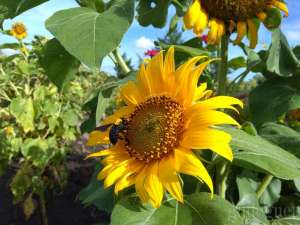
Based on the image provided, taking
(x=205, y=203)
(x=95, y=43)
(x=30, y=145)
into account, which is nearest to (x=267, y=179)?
(x=205, y=203)

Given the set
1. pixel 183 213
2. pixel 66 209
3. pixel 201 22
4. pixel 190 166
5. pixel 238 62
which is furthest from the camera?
pixel 66 209

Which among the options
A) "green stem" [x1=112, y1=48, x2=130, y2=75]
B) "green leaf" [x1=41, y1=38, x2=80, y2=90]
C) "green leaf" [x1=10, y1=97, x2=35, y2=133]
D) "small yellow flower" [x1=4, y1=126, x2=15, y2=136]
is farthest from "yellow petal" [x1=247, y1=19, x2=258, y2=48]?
"small yellow flower" [x1=4, y1=126, x2=15, y2=136]

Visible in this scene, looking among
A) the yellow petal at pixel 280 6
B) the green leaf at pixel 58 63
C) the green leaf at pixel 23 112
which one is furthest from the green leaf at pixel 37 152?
the yellow petal at pixel 280 6

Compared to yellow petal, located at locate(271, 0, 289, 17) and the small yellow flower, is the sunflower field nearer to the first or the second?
yellow petal, located at locate(271, 0, 289, 17)

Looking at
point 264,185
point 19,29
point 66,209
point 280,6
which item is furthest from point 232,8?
point 19,29

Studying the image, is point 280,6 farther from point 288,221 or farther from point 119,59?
point 288,221

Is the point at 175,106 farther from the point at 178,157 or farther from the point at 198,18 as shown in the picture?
the point at 198,18

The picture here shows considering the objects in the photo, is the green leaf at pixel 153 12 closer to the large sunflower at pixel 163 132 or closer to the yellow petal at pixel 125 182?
the large sunflower at pixel 163 132
